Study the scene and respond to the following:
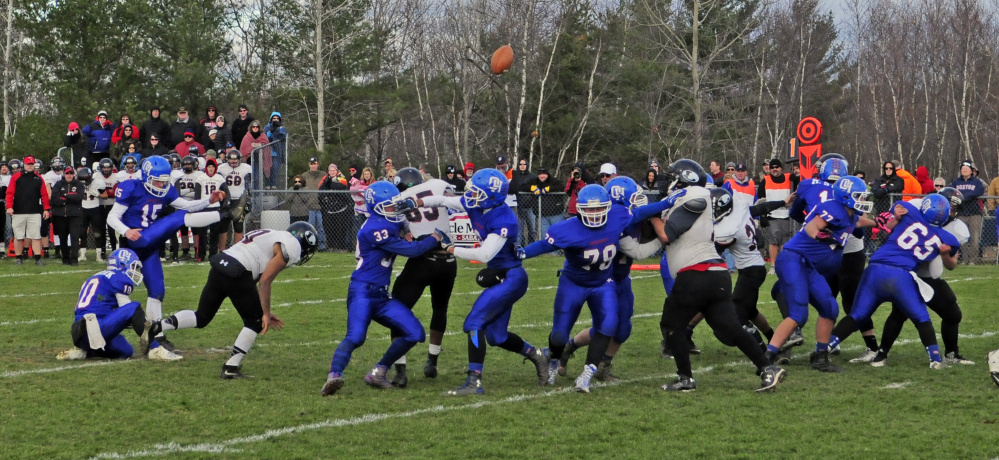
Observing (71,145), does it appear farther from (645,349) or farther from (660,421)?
(660,421)

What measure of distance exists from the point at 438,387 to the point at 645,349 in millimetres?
2668

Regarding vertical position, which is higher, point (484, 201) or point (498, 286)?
point (484, 201)

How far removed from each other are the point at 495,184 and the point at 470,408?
173cm

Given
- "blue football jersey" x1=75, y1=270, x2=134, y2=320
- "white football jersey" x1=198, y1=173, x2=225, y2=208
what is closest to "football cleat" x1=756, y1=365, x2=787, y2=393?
"blue football jersey" x1=75, y1=270, x2=134, y2=320

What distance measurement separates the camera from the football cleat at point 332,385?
7.54 metres

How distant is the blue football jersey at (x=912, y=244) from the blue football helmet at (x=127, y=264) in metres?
6.41

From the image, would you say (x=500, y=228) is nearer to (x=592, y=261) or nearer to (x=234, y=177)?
(x=592, y=261)

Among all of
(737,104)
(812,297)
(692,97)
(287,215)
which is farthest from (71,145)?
(737,104)

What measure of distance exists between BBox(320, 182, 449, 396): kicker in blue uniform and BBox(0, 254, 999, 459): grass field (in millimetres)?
335

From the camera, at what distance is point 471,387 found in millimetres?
7754

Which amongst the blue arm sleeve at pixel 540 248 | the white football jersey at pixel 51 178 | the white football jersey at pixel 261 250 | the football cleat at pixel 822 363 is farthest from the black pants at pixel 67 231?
the football cleat at pixel 822 363

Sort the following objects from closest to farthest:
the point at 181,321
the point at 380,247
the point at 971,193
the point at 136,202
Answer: the point at 380,247 < the point at 181,321 < the point at 136,202 < the point at 971,193

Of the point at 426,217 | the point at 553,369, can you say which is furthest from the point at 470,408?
the point at 426,217

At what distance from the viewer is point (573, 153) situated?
35219 millimetres
